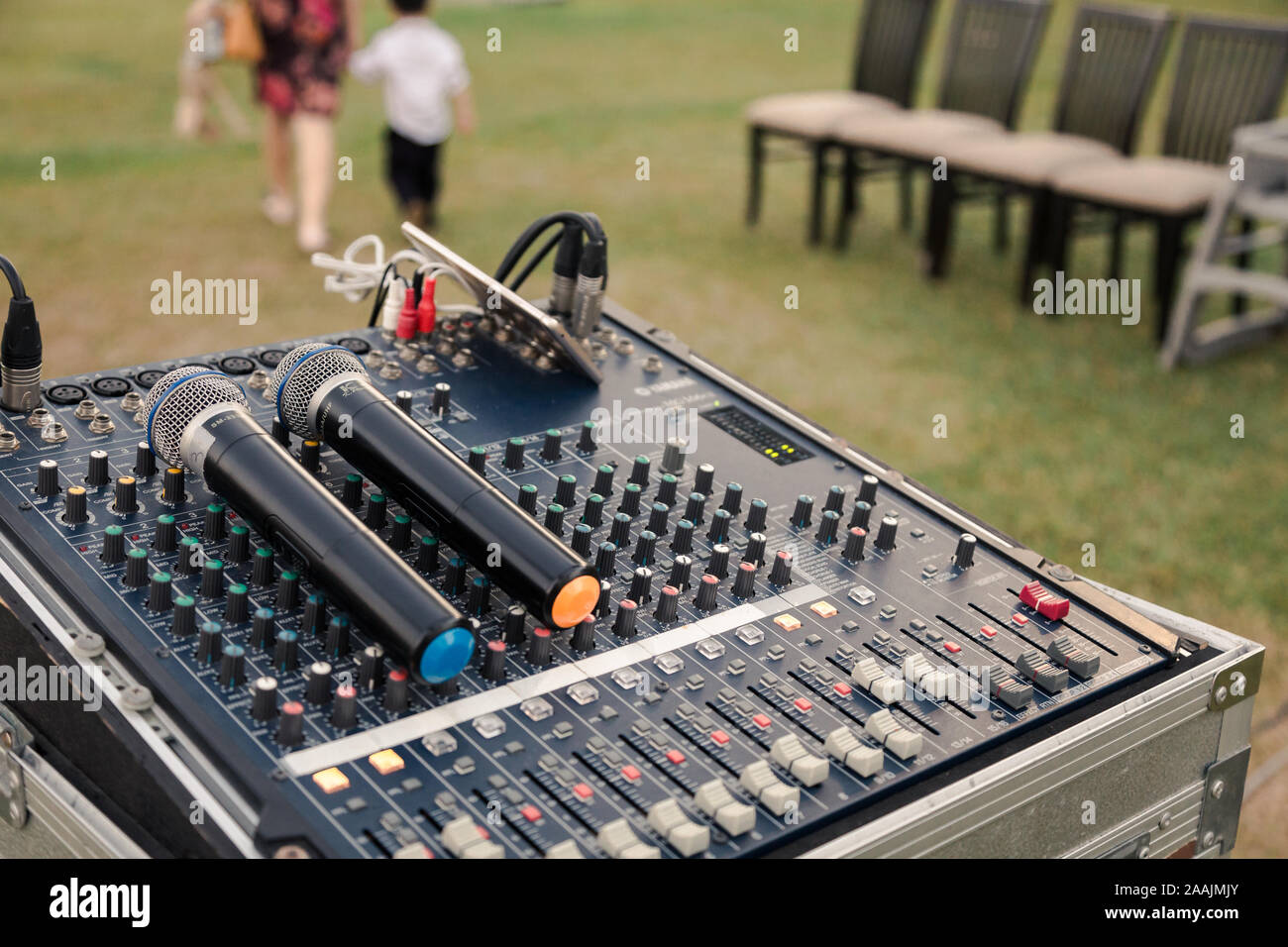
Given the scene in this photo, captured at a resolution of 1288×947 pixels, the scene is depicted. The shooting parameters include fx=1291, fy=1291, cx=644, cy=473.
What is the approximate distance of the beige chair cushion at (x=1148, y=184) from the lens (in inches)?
219

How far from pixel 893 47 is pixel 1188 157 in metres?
1.82

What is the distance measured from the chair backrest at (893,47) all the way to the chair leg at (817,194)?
0.61m

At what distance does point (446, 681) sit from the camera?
1487mm

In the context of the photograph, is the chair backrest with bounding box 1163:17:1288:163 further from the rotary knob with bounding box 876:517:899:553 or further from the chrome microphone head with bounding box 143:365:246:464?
the chrome microphone head with bounding box 143:365:246:464

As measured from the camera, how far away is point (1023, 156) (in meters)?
6.12

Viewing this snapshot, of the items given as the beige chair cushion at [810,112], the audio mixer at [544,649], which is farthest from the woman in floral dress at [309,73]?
the audio mixer at [544,649]

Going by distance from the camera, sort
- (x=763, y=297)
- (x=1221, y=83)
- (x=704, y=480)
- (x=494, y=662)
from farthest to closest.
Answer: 1. (x=763, y=297)
2. (x=1221, y=83)
3. (x=704, y=480)
4. (x=494, y=662)

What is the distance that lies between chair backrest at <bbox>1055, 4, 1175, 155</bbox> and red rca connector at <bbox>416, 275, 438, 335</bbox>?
505 centimetres

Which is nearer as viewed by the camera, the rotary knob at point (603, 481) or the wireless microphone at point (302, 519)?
the wireless microphone at point (302, 519)

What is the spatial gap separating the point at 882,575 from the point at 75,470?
3.72ft

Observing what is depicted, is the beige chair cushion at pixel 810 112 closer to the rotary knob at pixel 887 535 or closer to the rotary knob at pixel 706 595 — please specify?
the rotary knob at pixel 887 535

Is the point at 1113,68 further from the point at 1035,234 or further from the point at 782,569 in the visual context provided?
the point at 782,569

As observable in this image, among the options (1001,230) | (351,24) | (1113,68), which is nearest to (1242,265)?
(1113,68)

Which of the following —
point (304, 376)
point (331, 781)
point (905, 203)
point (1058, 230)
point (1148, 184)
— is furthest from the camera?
point (905, 203)
